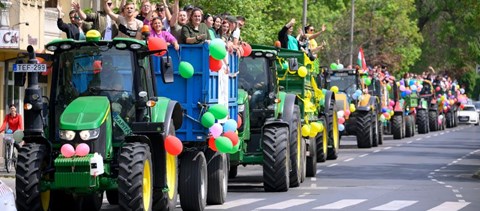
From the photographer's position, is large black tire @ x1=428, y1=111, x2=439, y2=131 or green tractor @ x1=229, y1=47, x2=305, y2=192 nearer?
green tractor @ x1=229, y1=47, x2=305, y2=192

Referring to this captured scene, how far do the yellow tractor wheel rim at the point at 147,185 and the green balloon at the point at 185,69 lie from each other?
2.66 m

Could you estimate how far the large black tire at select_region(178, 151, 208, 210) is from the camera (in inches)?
861

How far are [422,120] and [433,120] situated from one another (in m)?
4.55

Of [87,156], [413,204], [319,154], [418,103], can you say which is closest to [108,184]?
[87,156]

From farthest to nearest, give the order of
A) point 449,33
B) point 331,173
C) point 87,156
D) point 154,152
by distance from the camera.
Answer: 1. point 449,33
2. point 331,173
3. point 154,152
4. point 87,156

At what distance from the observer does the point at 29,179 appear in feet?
62.1

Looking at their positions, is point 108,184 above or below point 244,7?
below

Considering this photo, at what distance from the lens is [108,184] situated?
63.4 ft

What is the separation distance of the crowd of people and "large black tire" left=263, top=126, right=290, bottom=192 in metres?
2.82

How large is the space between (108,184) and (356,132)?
1176 inches

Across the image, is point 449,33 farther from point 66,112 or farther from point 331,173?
point 66,112

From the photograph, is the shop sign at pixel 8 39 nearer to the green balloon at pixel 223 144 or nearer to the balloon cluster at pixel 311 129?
the balloon cluster at pixel 311 129

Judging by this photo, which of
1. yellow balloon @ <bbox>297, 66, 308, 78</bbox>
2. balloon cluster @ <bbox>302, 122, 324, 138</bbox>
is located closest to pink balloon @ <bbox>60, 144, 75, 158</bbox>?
balloon cluster @ <bbox>302, 122, 324, 138</bbox>

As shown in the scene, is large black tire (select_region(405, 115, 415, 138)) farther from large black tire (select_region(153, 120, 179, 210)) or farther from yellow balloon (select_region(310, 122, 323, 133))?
large black tire (select_region(153, 120, 179, 210))
